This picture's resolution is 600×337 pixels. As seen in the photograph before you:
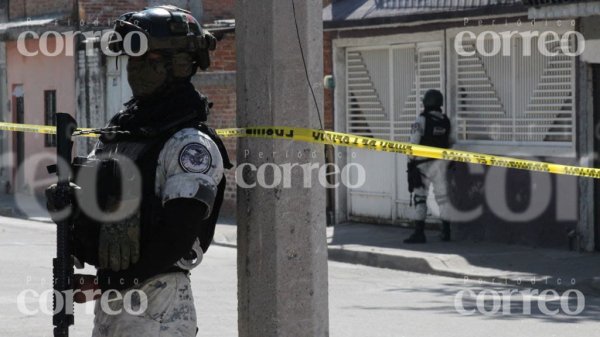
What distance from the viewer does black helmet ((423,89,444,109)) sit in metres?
15.8

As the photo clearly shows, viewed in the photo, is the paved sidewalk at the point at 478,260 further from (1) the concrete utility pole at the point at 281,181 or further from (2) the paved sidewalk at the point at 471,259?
(1) the concrete utility pole at the point at 281,181

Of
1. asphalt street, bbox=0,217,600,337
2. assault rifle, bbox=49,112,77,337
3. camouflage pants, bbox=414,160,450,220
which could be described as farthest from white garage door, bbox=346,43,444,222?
assault rifle, bbox=49,112,77,337

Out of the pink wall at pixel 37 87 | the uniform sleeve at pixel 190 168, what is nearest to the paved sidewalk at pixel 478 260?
the uniform sleeve at pixel 190 168

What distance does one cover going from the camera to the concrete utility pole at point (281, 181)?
500cm

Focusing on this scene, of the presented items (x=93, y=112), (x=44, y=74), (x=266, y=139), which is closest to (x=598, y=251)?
(x=266, y=139)

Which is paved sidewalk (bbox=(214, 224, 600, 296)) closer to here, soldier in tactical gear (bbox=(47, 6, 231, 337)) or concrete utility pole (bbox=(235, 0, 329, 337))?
concrete utility pole (bbox=(235, 0, 329, 337))

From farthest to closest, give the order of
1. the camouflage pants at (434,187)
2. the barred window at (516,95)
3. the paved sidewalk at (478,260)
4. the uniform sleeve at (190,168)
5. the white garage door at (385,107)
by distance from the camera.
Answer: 1. the white garage door at (385,107)
2. the camouflage pants at (434,187)
3. the barred window at (516,95)
4. the paved sidewalk at (478,260)
5. the uniform sleeve at (190,168)

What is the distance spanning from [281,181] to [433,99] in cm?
1096

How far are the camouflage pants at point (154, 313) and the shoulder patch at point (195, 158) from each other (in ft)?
1.31

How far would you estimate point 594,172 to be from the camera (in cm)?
974

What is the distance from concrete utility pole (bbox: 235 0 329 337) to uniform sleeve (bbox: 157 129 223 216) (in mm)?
478

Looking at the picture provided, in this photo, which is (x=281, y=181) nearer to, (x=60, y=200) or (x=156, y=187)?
(x=156, y=187)

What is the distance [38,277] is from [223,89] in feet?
28.5

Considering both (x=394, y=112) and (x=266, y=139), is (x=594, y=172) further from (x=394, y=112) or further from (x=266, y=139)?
(x=394, y=112)
